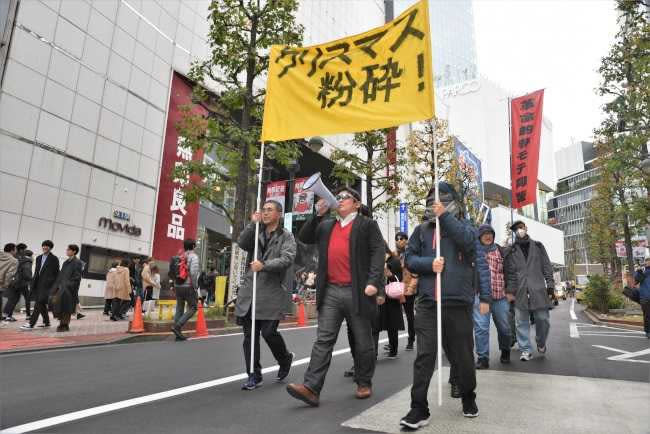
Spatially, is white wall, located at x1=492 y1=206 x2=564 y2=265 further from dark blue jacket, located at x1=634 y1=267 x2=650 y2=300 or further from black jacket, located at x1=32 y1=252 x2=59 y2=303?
black jacket, located at x1=32 y1=252 x2=59 y2=303

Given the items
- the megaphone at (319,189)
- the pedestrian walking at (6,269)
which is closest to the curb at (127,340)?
the pedestrian walking at (6,269)

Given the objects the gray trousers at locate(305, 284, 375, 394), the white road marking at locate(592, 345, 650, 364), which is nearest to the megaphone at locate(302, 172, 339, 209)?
the gray trousers at locate(305, 284, 375, 394)

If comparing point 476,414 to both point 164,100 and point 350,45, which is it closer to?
point 350,45

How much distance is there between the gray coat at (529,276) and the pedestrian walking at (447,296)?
11.0 feet

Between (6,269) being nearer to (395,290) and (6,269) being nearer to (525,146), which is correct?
(395,290)

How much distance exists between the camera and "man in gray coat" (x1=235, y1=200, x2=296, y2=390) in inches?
177

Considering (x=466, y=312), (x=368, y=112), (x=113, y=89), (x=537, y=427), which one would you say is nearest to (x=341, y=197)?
(x=368, y=112)

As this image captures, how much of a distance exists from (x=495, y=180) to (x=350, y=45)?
77658 millimetres

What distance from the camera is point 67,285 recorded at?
9.16 m

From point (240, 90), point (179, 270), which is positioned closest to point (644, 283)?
point (179, 270)

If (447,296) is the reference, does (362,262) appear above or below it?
above

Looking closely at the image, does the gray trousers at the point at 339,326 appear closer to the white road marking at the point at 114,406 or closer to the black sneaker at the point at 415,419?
the black sneaker at the point at 415,419

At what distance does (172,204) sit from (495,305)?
18595mm

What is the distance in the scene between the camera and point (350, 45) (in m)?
5.10
